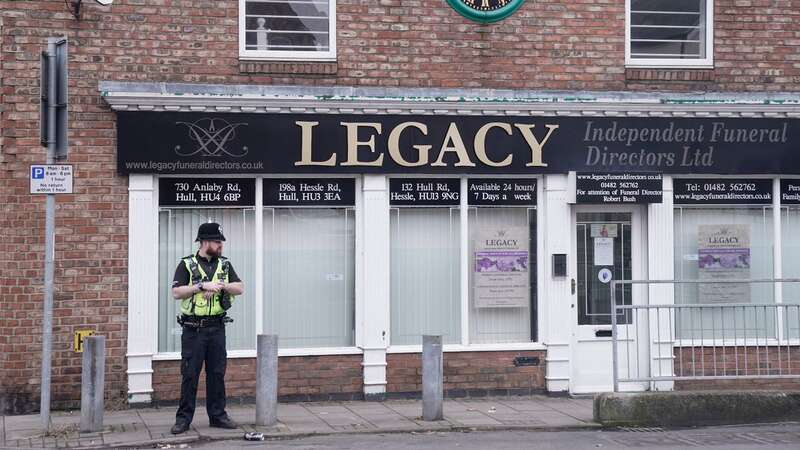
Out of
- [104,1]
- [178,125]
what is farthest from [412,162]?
[104,1]

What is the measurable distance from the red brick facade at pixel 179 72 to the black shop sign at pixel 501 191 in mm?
1130

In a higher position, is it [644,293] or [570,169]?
[570,169]

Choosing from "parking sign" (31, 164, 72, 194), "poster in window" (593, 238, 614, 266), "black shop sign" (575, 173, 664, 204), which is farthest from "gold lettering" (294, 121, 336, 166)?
"poster in window" (593, 238, 614, 266)

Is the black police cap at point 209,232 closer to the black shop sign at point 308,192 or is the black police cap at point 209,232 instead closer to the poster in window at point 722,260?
the black shop sign at point 308,192

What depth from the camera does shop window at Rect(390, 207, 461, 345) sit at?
12.5m

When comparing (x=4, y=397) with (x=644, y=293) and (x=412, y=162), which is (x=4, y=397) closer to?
(x=412, y=162)

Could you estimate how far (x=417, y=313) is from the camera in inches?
496

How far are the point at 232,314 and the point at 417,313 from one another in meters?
2.15

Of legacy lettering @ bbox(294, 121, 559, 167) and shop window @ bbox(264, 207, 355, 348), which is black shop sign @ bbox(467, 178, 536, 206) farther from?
shop window @ bbox(264, 207, 355, 348)

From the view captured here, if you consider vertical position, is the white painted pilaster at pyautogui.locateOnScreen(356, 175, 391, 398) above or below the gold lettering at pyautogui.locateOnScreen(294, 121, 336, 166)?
below

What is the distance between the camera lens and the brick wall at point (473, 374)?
1233cm

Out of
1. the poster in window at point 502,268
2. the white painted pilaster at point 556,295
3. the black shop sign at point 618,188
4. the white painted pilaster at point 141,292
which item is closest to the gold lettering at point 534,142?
the white painted pilaster at point 556,295

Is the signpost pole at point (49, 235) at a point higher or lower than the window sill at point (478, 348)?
higher

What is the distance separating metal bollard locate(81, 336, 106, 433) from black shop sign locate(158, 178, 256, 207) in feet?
8.59
